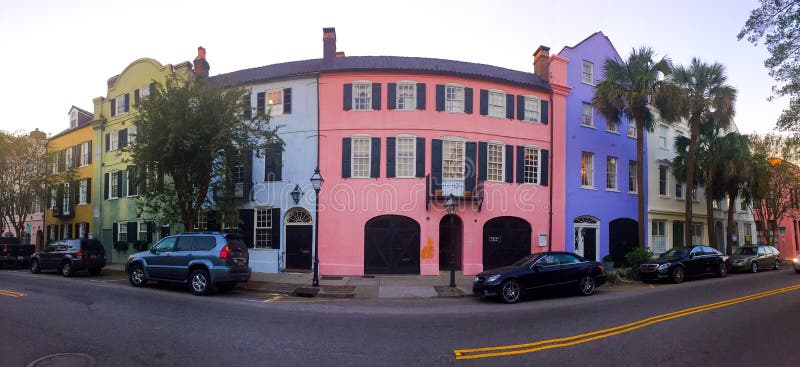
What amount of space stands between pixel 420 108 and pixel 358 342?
14.0 meters

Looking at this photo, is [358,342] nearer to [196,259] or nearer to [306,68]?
[196,259]

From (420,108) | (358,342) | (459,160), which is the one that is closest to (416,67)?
(420,108)

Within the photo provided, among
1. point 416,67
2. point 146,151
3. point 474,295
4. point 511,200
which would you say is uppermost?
point 416,67

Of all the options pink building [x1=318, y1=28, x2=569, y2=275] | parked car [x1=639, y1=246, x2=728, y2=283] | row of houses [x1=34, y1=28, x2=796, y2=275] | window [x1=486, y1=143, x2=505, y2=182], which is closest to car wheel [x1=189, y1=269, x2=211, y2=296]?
row of houses [x1=34, y1=28, x2=796, y2=275]

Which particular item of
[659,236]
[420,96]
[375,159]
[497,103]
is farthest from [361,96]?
[659,236]

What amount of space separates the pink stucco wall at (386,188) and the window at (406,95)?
1.06 ft

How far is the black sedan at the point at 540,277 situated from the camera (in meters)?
12.2

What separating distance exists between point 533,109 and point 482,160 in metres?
4.28

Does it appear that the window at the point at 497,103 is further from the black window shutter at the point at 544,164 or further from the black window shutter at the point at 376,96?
the black window shutter at the point at 376,96

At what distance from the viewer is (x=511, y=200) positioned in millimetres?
20578

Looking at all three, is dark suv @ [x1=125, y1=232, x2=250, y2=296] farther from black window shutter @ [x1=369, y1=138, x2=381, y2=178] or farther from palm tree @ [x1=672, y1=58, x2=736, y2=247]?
palm tree @ [x1=672, y1=58, x2=736, y2=247]

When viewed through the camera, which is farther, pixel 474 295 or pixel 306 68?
pixel 306 68

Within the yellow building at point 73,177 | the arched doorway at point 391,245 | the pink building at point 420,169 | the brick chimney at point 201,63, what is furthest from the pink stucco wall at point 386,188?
the yellow building at point 73,177

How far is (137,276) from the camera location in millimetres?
14688
